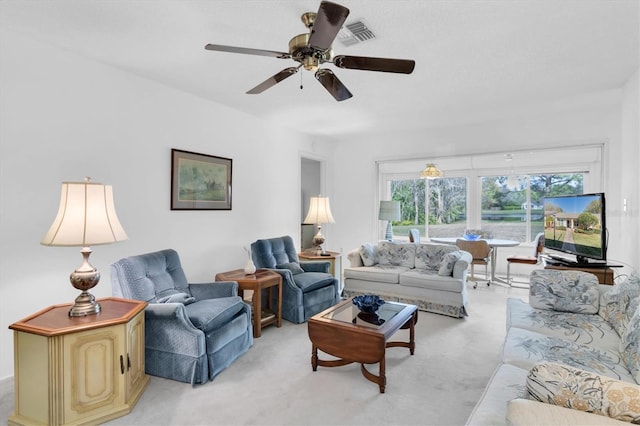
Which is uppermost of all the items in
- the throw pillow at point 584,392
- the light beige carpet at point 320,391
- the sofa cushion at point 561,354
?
the throw pillow at point 584,392

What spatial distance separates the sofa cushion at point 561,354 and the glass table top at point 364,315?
889 mm

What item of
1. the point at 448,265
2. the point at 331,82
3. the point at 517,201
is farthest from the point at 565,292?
the point at 517,201

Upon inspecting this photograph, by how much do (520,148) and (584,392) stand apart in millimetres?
4584

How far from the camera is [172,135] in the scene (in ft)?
12.0

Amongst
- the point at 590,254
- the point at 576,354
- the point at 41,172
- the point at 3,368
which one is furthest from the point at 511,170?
the point at 3,368

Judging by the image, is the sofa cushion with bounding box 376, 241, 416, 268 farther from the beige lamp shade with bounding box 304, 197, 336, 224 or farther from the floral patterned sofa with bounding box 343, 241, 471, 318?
the beige lamp shade with bounding box 304, 197, 336, 224

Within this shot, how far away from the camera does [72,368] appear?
6.54 feet

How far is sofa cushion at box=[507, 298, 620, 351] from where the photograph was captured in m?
2.24

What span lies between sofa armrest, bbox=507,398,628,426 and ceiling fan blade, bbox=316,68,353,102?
201 centimetres

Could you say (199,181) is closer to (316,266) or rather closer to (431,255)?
(316,266)

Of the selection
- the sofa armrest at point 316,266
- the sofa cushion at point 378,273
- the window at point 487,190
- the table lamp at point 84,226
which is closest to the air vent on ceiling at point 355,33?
the table lamp at point 84,226

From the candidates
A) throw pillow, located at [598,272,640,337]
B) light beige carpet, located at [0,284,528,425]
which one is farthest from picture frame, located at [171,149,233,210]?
throw pillow, located at [598,272,640,337]

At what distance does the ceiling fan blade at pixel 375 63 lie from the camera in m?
2.00

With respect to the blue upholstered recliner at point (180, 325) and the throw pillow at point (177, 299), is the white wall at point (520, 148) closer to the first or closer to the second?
the blue upholstered recliner at point (180, 325)
